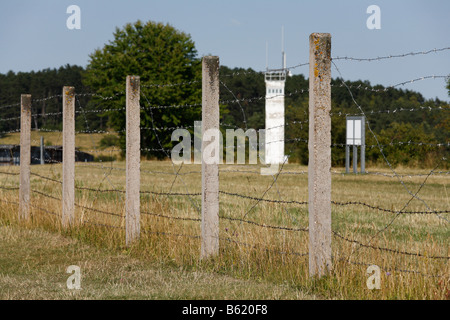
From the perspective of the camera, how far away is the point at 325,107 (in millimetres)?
5785

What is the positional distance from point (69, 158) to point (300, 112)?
2855 centimetres

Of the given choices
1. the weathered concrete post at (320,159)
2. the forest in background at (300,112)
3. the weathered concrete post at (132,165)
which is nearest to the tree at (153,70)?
the forest in background at (300,112)

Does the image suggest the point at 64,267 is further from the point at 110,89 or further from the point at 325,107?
the point at 110,89

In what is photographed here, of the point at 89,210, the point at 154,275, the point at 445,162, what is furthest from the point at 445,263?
the point at 445,162

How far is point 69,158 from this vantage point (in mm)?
9875

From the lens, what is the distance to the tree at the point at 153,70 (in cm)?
4772

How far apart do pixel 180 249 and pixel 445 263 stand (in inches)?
127

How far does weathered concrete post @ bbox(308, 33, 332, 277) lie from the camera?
5.71 metres

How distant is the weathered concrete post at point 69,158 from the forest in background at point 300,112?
237mm

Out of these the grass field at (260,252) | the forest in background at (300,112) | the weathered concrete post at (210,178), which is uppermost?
the forest in background at (300,112)
